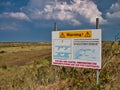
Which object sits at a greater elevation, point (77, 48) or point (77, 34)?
point (77, 34)

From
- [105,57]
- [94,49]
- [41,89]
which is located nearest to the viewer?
[41,89]

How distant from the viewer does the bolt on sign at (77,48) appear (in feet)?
29.1

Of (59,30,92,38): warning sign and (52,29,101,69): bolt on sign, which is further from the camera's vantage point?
(59,30,92,38): warning sign

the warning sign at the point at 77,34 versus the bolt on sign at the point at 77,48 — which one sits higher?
the warning sign at the point at 77,34

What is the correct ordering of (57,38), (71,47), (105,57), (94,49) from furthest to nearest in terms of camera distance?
1. (105,57)
2. (57,38)
3. (71,47)
4. (94,49)

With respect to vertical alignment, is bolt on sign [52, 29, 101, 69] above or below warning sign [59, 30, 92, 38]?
below

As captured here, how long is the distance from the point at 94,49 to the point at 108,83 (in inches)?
48.5

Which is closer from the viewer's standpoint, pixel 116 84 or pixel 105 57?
pixel 116 84

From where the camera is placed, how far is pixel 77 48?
9398 millimetres

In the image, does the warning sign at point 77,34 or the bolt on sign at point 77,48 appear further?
the warning sign at point 77,34

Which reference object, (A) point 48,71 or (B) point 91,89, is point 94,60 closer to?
(B) point 91,89

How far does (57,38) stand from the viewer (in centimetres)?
1022

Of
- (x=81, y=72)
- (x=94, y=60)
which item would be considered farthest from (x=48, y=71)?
(x=94, y=60)

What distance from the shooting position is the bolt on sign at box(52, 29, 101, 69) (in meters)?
8.88
